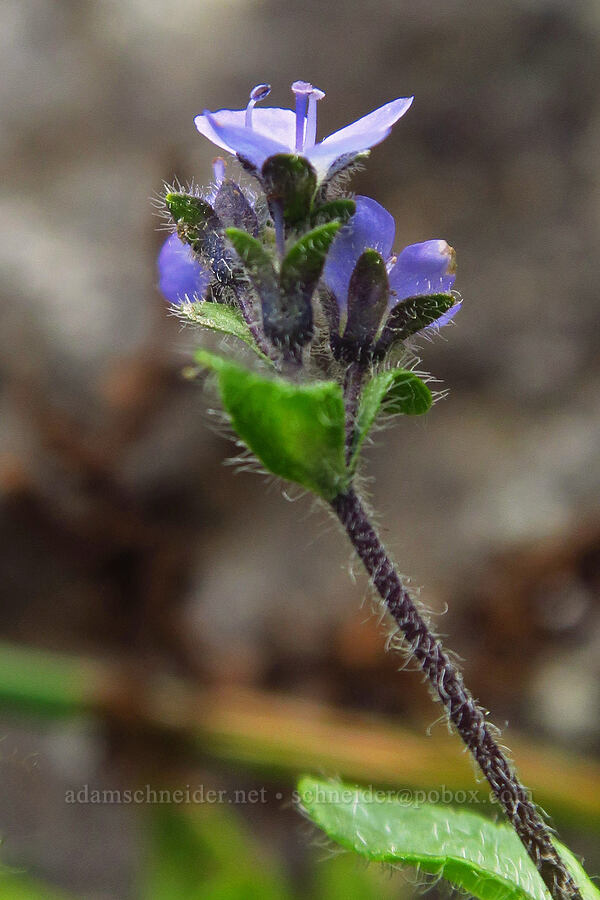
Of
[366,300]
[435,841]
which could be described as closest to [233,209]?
[366,300]

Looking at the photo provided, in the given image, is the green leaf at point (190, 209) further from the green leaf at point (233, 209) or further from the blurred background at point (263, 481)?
the blurred background at point (263, 481)

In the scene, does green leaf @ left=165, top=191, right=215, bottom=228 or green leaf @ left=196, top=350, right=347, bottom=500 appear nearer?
green leaf @ left=196, top=350, right=347, bottom=500

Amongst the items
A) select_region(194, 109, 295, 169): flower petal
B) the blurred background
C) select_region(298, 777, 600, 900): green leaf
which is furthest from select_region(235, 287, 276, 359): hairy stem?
the blurred background

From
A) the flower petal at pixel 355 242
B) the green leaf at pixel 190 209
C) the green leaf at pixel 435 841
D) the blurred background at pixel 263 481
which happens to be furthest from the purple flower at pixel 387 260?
the blurred background at pixel 263 481

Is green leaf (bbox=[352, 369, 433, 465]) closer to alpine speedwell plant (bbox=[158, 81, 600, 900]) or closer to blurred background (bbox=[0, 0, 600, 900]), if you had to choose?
alpine speedwell plant (bbox=[158, 81, 600, 900])

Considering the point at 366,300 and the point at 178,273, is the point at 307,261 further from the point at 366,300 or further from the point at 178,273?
the point at 178,273
